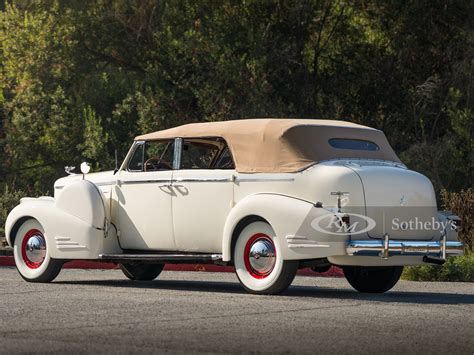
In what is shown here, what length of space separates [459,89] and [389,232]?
1540 centimetres

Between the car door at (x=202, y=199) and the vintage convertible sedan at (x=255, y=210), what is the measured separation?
1cm

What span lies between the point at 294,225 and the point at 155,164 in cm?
262

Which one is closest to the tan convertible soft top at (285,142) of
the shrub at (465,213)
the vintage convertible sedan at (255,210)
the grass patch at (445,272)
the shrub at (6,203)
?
the vintage convertible sedan at (255,210)

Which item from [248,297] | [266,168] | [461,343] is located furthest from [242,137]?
[461,343]

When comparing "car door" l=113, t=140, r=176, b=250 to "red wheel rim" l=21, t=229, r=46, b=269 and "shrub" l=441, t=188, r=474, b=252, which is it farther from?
"shrub" l=441, t=188, r=474, b=252

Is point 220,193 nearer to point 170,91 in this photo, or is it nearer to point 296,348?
point 296,348

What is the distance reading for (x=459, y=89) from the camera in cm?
2642

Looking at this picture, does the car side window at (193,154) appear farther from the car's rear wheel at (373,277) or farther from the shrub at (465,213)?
the shrub at (465,213)

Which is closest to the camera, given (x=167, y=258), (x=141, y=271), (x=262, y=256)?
(x=262, y=256)

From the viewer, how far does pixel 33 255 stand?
13922 millimetres

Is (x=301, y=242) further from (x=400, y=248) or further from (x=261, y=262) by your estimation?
(x=400, y=248)

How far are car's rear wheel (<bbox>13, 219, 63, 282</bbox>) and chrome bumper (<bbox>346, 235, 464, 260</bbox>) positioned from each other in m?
4.20

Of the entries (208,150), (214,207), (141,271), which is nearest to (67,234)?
(141,271)

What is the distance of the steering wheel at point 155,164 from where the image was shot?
13312 millimetres
